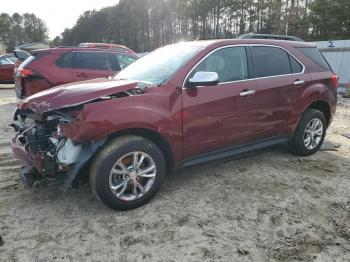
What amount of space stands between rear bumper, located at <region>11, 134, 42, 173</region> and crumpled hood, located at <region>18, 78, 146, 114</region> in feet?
1.44

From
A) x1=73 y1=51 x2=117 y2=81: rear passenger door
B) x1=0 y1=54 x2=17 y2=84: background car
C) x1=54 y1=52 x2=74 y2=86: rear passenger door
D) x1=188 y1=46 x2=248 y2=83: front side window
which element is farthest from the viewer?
x1=0 y1=54 x2=17 y2=84: background car

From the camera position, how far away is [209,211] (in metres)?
3.70

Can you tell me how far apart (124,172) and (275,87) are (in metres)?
2.38

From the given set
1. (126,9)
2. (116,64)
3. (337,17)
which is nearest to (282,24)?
(337,17)

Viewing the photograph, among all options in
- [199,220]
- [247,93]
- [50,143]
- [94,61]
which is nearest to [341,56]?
[94,61]

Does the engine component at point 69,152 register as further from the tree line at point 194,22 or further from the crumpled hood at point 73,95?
the tree line at point 194,22

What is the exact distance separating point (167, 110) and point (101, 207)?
126 centimetres

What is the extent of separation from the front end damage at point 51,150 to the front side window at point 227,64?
153 cm

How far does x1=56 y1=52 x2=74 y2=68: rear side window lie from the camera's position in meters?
7.89

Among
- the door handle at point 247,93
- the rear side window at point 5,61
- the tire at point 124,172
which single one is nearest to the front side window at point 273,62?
the door handle at point 247,93

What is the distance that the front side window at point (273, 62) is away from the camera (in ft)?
15.3

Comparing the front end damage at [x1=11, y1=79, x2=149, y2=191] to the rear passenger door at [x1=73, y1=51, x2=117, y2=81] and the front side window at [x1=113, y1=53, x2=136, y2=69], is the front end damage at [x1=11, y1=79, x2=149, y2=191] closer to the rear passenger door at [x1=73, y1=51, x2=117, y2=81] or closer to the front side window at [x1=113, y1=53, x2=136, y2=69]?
the rear passenger door at [x1=73, y1=51, x2=117, y2=81]

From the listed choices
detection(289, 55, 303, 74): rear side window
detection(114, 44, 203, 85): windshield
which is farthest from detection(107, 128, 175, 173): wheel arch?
detection(289, 55, 303, 74): rear side window

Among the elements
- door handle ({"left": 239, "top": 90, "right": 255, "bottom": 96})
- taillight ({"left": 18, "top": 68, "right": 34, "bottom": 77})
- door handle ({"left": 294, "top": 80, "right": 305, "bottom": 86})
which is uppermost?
taillight ({"left": 18, "top": 68, "right": 34, "bottom": 77})
